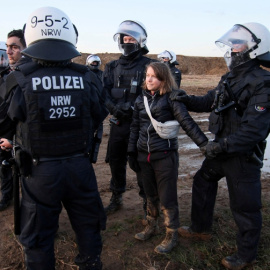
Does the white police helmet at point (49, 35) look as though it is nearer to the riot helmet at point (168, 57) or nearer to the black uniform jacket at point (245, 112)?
the black uniform jacket at point (245, 112)

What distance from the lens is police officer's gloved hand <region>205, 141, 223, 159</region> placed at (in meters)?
3.26

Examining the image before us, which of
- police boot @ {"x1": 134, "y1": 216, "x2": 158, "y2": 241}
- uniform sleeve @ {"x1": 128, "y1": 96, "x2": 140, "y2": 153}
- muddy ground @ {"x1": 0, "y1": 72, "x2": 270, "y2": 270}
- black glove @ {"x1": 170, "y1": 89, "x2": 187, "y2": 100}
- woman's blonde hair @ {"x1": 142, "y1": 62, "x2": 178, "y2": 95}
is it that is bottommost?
muddy ground @ {"x1": 0, "y1": 72, "x2": 270, "y2": 270}

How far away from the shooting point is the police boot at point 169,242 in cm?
369

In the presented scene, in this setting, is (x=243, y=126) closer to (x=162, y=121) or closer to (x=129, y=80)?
(x=162, y=121)

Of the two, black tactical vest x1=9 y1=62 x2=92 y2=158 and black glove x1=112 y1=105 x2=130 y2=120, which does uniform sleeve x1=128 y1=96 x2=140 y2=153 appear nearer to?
black glove x1=112 y1=105 x2=130 y2=120

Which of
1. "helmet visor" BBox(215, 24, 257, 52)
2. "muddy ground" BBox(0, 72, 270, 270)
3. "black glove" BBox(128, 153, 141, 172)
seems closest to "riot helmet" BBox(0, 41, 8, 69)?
"muddy ground" BBox(0, 72, 270, 270)

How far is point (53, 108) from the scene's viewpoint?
8.84 feet

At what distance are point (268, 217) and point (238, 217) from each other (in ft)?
4.33

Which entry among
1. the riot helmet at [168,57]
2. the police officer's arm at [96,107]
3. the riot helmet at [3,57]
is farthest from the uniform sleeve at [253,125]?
the riot helmet at [168,57]

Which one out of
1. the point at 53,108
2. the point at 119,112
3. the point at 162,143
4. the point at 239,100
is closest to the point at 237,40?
the point at 239,100

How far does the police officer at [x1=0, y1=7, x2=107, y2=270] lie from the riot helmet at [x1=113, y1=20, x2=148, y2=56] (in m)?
1.58

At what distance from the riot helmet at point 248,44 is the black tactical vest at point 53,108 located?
156 cm

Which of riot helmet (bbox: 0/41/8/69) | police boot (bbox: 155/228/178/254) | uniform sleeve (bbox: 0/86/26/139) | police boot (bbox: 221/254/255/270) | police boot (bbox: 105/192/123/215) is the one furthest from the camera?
police boot (bbox: 105/192/123/215)

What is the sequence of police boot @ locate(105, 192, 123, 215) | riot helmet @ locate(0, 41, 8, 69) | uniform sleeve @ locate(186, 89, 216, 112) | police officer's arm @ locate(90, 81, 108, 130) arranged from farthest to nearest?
police boot @ locate(105, 192, 123, 215) < riot helmet @ locate(0, 41, 8, 69) < uniform sleeve @ locate(186, 89, 216, 112) < police officer's arm @ locate(90, 81, 108, 130)
